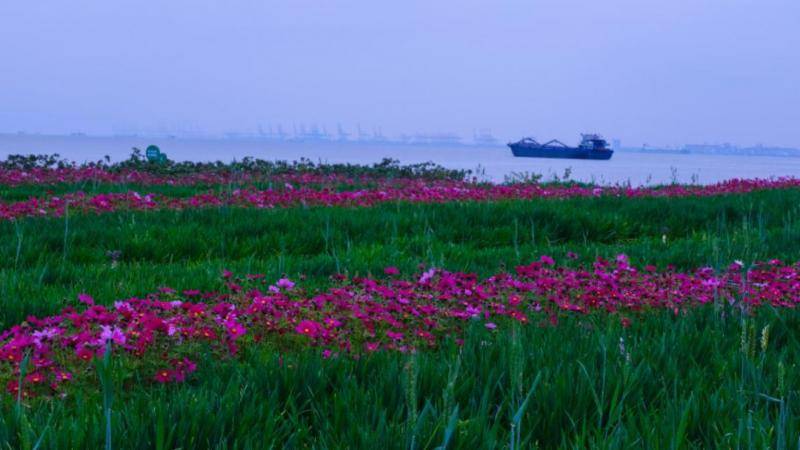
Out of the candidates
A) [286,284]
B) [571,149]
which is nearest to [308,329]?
[286,284]

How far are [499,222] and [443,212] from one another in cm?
93

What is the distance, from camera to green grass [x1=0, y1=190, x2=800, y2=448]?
2689 millimetres

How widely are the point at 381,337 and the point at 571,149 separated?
316 ft

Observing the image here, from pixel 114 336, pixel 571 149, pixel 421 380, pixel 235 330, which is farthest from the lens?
pixel 571 149

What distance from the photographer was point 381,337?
4.88m

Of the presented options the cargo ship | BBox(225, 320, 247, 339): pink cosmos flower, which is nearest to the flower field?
BBox(225, 320, 247, 339): pink cosmos flower

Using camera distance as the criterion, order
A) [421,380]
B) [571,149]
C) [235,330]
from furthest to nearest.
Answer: [571,149]
[235,330]
[421,380]

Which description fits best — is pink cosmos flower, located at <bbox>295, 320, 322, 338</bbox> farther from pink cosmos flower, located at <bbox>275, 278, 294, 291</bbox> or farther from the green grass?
pink cosmos flower, located at <bbox>275, 278, 294, 291</bbox>

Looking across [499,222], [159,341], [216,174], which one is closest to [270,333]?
[159,341]

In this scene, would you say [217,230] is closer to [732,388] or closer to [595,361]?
[595,361]

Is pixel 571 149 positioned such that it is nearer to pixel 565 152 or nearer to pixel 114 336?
pixel 565 152

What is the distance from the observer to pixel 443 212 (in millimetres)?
11438

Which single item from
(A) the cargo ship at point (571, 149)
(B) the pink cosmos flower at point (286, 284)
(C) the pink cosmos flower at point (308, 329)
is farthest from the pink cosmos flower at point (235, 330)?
(A) the cargo ship at point (571, 149)

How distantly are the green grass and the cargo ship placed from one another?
280 feet
